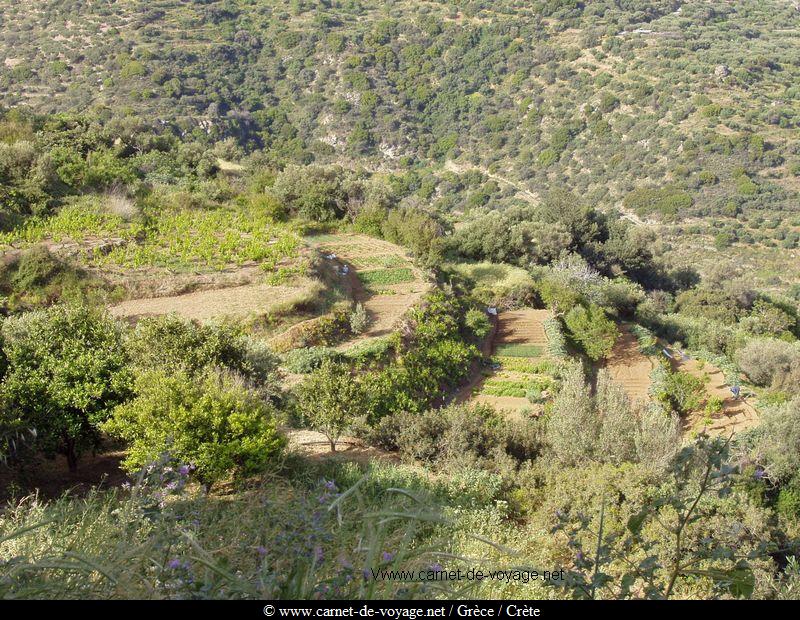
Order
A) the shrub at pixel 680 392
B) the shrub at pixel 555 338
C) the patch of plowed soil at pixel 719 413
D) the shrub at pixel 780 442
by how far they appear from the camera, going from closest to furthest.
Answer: the shrub at pixel 780 442 → the patch of plowed soil at pixel 719 413 → the shrub at pixel 680 392 → the shrub at pixel 555 338

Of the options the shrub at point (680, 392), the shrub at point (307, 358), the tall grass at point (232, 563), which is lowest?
the shrub at point (680, 392)

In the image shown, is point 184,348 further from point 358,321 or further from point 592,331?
point 592,331

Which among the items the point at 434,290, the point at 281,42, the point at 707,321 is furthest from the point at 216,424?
the point at 281,42

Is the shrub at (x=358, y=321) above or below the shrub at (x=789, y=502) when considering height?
above

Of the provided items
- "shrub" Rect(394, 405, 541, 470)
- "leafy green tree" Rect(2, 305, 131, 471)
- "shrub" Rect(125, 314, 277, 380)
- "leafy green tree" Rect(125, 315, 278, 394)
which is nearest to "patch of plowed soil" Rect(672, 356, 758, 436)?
"shrub" Rect(394, 405, 541, 470)

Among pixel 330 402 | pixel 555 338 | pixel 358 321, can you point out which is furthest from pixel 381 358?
pixel 555 338

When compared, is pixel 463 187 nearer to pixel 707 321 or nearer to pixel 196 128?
pixel 196 128

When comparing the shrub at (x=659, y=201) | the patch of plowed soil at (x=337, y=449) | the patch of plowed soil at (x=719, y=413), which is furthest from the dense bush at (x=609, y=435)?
the shrub at (x=659, y=201)

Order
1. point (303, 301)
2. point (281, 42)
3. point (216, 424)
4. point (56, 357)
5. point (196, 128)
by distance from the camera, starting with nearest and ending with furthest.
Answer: point (216, 424), point (56, 357), point (303, 301), point (196, 128), point (281, 42)

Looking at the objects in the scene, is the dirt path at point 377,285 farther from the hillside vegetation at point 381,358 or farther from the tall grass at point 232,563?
the tall grass at point 232,563
